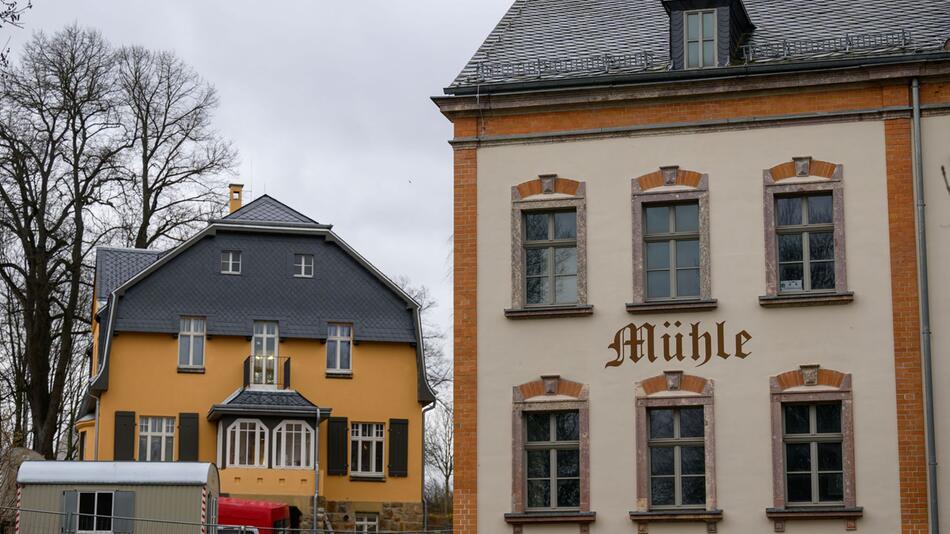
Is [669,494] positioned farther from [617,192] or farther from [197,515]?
[197,515]

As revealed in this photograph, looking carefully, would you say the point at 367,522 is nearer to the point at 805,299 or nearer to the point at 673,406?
the point at 673,406

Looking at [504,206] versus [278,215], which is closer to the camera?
[504,206]

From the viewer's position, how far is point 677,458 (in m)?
25.3

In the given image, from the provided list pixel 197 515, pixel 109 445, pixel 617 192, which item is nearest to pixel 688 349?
pixel 617 192

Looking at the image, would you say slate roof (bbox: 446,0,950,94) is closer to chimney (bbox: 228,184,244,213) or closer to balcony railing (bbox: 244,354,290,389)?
balcony railing (bbox: 244,354,290,389)

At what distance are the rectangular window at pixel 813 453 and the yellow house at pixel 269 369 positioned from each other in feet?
80.5

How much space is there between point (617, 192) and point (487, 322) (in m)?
2.93

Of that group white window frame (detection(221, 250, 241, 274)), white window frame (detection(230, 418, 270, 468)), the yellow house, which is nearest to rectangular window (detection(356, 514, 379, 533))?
the yellow house

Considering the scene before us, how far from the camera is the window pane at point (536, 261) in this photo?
26.4m

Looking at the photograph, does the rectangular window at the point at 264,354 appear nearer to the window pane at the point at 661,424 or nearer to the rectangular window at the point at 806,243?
the window pane at the point at 661,424

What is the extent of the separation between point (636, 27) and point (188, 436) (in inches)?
993

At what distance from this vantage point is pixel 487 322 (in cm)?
2631

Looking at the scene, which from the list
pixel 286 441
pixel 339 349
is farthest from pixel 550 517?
pixel 339 349

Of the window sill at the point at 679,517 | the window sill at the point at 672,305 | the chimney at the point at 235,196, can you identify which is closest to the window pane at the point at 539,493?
the window sill at the point at 679,517
